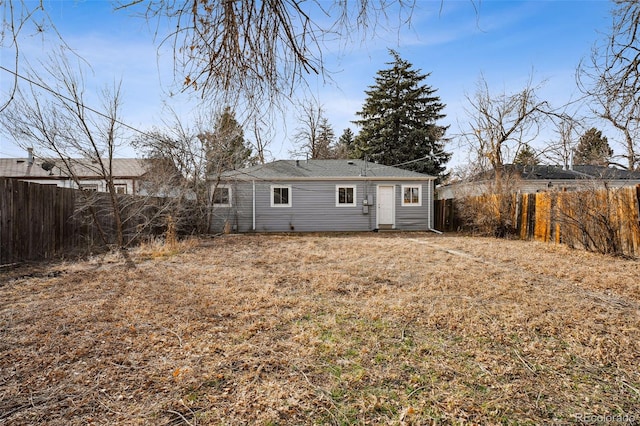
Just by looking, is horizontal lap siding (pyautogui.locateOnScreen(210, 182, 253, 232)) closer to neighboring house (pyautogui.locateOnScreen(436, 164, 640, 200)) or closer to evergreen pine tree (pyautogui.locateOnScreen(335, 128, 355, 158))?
neighboring house (pyautogui.locateOnScreen(436, 164, 640, 200))

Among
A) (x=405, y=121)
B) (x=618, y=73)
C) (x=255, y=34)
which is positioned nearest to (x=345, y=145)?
(x=405, y=121)

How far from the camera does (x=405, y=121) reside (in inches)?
930

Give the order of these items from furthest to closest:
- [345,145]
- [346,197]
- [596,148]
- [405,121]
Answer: [345,145], [405,121], [346,197], [596,148]

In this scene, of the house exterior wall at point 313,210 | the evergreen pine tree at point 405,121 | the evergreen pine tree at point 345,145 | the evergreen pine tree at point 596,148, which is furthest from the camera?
the evergreen pine tree at point 345,145

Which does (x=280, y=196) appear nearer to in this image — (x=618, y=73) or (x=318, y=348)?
(x=618, y=73)

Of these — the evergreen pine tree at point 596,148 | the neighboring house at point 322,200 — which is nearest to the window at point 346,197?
the neighboring house at point 322,200

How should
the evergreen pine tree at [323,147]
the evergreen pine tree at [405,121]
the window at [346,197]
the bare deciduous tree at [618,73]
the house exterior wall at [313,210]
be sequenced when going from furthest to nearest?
the evergreen pine tree at [323,147] < the evergreen pine tree at [405,121] < the window at [346,197] < the house exterior wall at [313,210] < the bare deciduous tree at [618,73]

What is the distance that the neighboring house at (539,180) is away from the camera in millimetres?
8853

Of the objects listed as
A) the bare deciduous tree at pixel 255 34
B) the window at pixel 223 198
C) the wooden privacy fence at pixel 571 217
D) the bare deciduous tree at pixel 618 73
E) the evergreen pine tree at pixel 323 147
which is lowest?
the wooden privacy fence at pixel 571 217

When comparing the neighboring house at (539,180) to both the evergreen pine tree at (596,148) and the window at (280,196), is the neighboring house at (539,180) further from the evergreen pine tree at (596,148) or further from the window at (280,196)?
the window at (280,196)

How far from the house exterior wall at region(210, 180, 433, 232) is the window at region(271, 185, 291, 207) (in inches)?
5.1

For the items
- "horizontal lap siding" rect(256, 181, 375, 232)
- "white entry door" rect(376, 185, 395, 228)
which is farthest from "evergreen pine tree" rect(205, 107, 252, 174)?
"white entry door" rect(376, 185, 395, 228)

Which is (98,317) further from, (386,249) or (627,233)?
(627,233)

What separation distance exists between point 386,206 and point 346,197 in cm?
182
